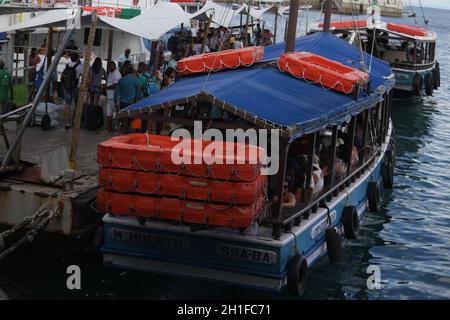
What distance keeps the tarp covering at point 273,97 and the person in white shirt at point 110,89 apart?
347cm

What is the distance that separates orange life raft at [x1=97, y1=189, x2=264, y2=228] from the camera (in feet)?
30.6

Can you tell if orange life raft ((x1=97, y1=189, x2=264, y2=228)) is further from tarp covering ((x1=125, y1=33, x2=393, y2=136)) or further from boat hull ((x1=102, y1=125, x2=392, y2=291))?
tarp covering ((x1=125, y1=33, x2=393, y2=136))

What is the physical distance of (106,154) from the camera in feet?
31.6

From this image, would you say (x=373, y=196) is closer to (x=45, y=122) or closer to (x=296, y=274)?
(x=296, y=274)

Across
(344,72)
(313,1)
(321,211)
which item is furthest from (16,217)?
(313,1)

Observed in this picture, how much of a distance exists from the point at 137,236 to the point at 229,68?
13.3 ft

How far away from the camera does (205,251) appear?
10344 millimetres

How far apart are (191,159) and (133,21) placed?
30.7ft

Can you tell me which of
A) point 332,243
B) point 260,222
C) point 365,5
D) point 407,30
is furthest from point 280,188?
point 365,5

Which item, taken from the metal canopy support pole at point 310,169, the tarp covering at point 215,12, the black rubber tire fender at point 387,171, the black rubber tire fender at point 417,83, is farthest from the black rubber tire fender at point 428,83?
the metal canopy support pole at point 310,169

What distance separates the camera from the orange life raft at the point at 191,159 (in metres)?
9.19

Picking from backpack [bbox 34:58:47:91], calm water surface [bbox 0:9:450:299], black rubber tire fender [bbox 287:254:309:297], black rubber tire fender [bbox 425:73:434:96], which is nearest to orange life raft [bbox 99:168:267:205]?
black rubber tire fender [bbox 287:254:309:297]

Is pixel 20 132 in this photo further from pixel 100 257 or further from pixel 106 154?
pixel 106 154

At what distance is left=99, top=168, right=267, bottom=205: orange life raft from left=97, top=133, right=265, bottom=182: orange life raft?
7cm
